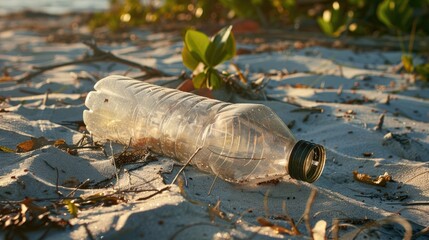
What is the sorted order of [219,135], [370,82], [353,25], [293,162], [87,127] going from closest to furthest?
[293,162] < [219,135] < [87,127] < [370,82] < [353,25]

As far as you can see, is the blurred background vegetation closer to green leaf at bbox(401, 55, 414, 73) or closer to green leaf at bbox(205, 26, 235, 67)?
green leaf at bbox(401, 55, 414, 73)

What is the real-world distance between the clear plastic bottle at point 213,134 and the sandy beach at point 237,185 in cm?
5

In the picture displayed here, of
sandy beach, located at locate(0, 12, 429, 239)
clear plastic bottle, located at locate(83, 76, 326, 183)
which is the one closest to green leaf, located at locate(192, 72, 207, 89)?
sandy beach, located at locate(0, 12, 429, 239)

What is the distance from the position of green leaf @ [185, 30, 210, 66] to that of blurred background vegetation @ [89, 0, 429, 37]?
1.88 meters

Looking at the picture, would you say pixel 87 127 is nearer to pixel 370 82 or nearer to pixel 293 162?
pixel 293 162

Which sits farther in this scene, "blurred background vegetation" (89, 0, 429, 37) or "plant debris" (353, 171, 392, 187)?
"blurred background vegetation" (89, 0, 429, 37)

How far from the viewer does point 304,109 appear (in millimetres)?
2793

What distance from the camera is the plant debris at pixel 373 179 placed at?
79.9 inches

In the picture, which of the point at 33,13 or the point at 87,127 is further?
the point at 33,13

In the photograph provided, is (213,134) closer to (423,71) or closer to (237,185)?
(237,185)

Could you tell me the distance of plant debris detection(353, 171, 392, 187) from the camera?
203cm

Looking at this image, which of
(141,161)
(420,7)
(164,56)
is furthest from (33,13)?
(141,161)

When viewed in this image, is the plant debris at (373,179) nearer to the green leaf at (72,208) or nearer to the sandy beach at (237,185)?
the sandy beach at (237,185)

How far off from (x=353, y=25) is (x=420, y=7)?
0.57 meters
